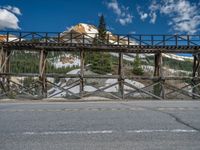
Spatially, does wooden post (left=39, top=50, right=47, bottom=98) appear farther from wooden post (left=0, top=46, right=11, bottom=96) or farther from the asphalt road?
the asphalt road

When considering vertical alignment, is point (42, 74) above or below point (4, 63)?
below

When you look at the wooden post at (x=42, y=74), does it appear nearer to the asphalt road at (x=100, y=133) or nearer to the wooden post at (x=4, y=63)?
the wooden post at (x=4, y=63)

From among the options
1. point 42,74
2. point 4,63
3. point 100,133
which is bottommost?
point 100,133

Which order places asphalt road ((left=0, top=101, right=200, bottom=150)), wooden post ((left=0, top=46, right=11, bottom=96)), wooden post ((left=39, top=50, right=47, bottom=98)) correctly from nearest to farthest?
asphalt road ((left=0, top=101, right=200, bottom=150))
wooden post ((left=39, top=50, right=47, bottom=98))
wooden post ((left=0, top=46, right=11, bottom=96))

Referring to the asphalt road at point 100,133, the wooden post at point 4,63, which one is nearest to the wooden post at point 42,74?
the wooden post at point 4,63

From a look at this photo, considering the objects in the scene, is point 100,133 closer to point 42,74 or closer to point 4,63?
point 42,74

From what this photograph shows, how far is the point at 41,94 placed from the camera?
55.3ft

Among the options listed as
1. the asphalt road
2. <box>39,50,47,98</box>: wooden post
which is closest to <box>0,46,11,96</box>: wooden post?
<box>39,50,47,98</box>: wooden post

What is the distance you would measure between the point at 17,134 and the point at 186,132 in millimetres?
4047

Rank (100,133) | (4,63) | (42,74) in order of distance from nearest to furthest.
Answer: (100,133) → (42,74) → (4,63)

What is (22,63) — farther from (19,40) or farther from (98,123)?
(98,123)

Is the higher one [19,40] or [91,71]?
[19,40]

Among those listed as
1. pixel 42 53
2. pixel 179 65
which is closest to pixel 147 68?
pixel 179 65

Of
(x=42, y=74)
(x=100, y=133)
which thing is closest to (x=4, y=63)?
(x=42, y=74)
